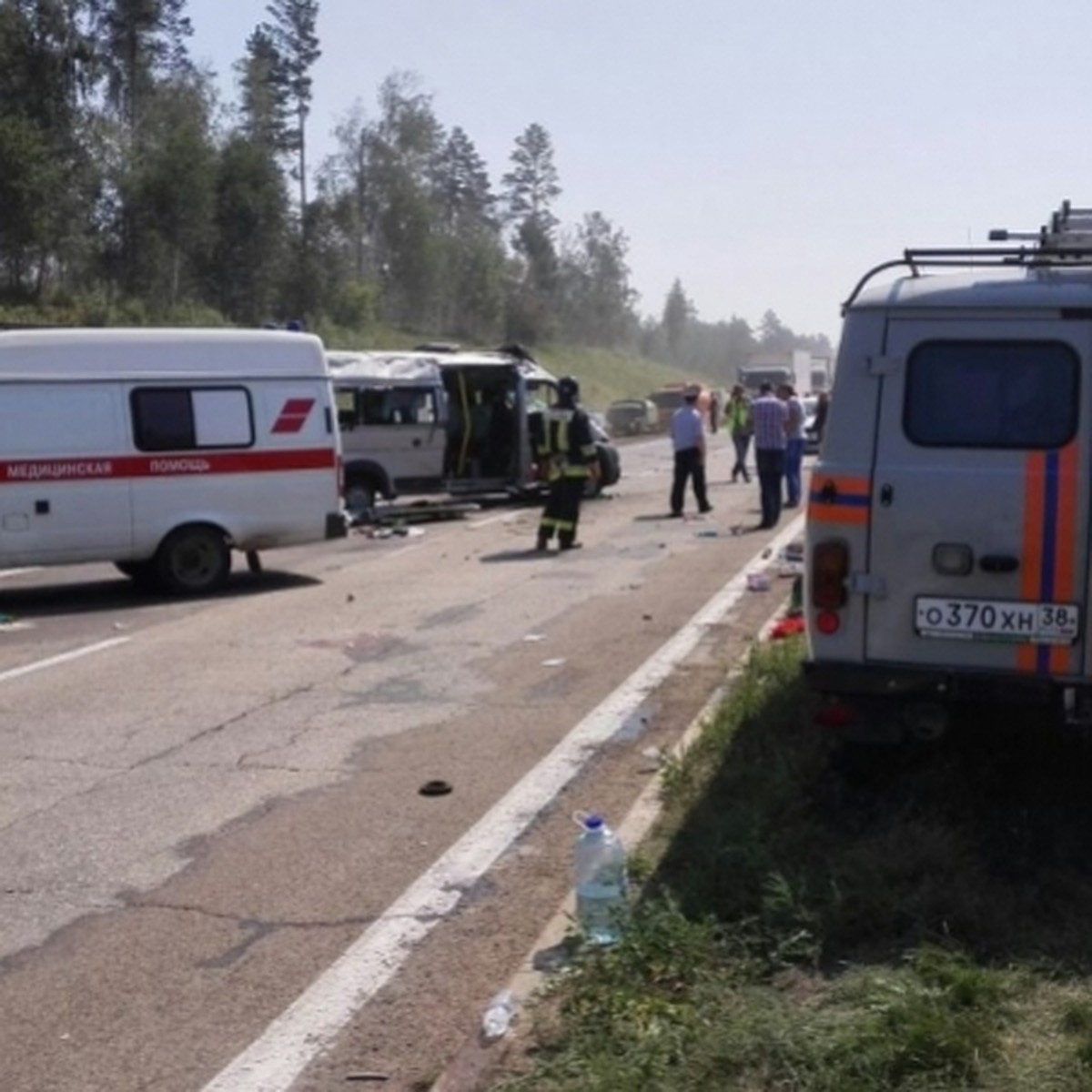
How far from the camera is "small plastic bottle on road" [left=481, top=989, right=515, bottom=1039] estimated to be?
5.55 meters

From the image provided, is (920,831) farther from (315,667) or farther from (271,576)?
(271,576)

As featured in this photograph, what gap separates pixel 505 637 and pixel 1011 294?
7.50 metres

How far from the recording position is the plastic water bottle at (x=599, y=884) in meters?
6.25

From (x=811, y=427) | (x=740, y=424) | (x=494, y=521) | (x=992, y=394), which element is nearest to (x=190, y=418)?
(x=494, y=521)

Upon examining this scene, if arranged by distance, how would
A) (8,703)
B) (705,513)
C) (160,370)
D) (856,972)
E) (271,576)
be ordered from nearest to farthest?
(856,972)
(8,703)
(160,370)
(271,576)
(705,513)

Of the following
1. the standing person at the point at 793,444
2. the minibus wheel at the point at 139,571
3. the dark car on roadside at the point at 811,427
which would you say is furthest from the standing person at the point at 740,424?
the minibus wheel at the point at 139,571

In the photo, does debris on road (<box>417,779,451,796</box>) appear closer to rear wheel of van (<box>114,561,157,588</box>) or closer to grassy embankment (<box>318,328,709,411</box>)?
rear wheel of van (<box>114,561,157,588</box>)

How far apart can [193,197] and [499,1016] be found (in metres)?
51.2

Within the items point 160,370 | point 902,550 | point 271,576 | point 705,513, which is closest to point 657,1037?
point 902,550

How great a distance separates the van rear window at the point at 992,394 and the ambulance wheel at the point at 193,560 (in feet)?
36.7

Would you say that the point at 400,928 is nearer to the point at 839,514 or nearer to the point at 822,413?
the point at 839,514

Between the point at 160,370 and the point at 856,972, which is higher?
the point at 160,370

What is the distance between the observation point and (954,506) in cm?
703

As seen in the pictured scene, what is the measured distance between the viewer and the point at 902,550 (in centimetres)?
711
